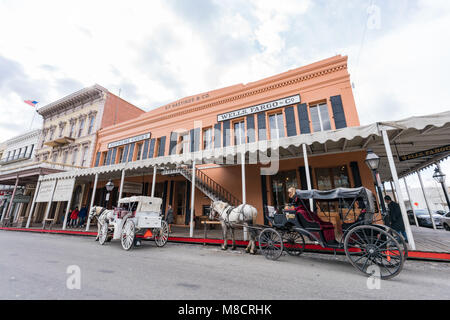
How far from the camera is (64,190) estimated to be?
12789 millimetres

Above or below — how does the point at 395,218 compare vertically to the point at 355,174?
below

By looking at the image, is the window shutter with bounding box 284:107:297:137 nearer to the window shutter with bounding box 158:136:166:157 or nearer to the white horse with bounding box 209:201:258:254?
Answer: the white horse with bounding box 209:201:258:254

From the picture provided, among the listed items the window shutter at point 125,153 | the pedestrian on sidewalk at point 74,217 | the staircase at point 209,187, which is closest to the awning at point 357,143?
the staircase at point 209,187

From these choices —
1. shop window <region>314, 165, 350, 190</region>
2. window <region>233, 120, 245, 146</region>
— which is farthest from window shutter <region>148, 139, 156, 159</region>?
shop window <region>314, 165, 350, 190</region>

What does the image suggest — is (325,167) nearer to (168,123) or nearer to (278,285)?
(278,285)

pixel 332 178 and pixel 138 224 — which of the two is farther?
pixel 332 178

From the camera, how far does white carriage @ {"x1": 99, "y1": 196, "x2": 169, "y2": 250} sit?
6660mm

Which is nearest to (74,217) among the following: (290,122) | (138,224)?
(138,224)

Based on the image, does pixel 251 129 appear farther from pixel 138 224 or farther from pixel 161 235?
pixel 138 224

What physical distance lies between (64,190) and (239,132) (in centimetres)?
1216

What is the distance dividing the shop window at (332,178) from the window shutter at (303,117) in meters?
2.15
